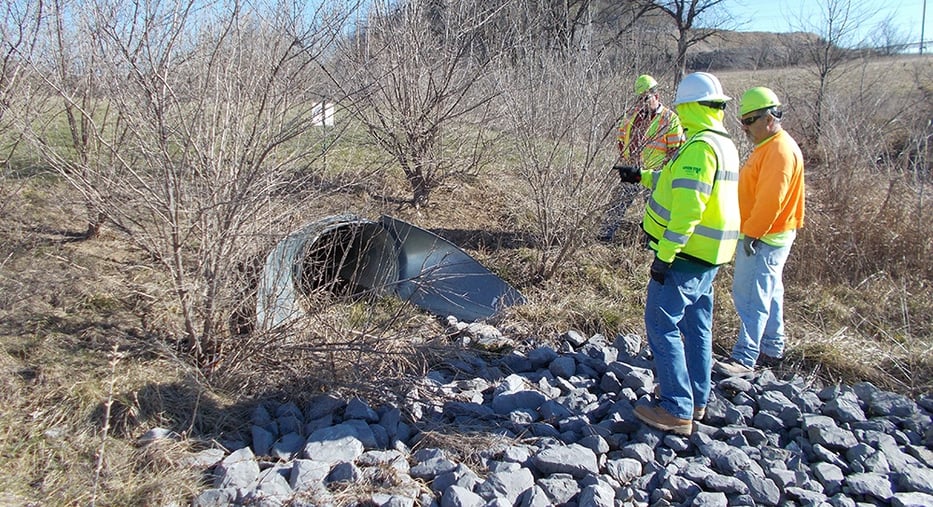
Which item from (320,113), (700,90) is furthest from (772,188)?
(320,113)

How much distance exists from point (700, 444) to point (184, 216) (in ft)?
9.81

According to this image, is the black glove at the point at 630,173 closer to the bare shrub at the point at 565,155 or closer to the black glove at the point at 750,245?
the black glove at the point at 750,245

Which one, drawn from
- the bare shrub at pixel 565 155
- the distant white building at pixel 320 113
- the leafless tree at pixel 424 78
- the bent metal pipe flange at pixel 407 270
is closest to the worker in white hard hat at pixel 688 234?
the bent metal pipe flange at pixel 407 270

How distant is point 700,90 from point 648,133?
2.45m

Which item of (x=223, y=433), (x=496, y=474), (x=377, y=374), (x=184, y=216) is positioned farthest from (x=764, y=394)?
(x=184, y=216)

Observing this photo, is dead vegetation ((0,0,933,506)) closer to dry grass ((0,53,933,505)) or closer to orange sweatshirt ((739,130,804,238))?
dry grass ((0,53,933,505))

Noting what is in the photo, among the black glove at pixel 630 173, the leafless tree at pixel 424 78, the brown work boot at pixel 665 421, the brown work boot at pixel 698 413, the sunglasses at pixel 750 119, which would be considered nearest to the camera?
the brown work boot at pixel 665 421

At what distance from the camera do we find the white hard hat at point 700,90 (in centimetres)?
328

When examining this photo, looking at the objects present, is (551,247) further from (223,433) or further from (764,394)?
(223,433)

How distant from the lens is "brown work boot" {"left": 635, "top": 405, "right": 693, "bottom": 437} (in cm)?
347

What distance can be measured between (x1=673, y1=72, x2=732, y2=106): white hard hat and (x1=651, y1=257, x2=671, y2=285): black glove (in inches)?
31.7

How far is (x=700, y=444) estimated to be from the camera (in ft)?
11.3

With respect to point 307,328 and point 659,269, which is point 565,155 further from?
point 307,328

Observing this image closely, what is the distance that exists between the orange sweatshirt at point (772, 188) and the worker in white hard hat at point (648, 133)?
1.37m
